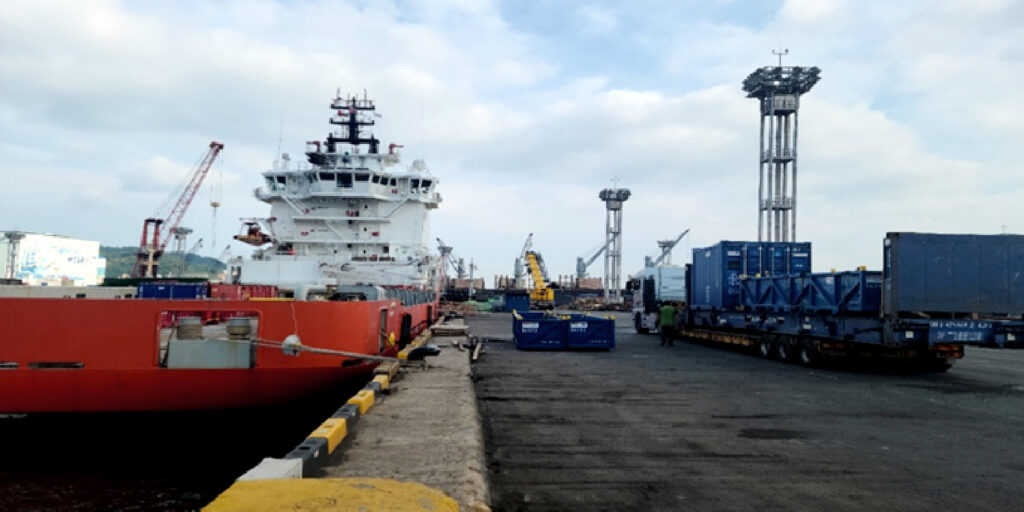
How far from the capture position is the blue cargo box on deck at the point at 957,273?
42.2ft

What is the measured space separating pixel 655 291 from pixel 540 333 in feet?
32.7

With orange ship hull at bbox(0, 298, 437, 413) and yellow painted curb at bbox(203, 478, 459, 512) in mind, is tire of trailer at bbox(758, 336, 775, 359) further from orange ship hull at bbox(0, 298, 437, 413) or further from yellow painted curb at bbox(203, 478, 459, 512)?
yellow painted curb at bbox(203, 478, 459, 512)

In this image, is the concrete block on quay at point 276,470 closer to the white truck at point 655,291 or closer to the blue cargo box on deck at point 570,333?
the blue cargo box on deck at point 570,333

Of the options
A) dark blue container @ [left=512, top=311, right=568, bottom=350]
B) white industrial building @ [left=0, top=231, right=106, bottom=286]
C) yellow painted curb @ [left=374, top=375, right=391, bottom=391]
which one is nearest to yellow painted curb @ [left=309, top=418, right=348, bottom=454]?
yellow painted curb @ [left=374, top=375, right=391, bottom=391]

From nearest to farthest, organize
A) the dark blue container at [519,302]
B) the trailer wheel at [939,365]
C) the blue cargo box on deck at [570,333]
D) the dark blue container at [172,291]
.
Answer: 1. the dark blue container at [172,291]
2. the trailer wheel at [939,365]
3. the blue cargo box on deck at [570,333]
4. the dark blue container at [519,302]

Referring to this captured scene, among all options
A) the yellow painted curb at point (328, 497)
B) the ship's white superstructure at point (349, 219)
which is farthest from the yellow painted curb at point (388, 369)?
the ship's white superstructure at point (349, 219)

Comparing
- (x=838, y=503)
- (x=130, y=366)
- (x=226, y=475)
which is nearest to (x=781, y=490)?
(x=838, y=503)

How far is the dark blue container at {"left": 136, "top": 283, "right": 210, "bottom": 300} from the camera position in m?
10.5

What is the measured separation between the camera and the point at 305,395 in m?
8.26

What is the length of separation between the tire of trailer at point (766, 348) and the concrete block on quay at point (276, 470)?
1545cm

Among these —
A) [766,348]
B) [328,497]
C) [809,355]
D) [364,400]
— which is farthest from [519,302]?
Answer: [328,497]

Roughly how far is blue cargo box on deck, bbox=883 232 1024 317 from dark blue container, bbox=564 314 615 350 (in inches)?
317

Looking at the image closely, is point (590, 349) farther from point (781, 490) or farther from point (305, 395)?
point (781, 490)

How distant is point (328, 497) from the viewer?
3.44 m
